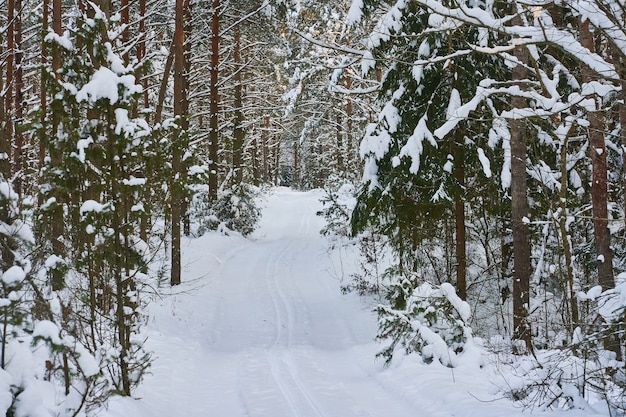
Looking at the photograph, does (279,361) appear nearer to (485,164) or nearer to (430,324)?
(430,324)

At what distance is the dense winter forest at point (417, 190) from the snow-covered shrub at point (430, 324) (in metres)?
0.03

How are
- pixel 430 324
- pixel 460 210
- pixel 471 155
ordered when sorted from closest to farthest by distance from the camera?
pixel 430 324
pixel 471 155
pixel 460 210

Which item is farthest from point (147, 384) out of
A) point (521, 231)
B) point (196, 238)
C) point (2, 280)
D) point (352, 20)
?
point (196, 238)

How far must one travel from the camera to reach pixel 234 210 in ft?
72.7

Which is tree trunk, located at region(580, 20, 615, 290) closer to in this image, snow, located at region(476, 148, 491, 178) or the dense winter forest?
the dense winter forest

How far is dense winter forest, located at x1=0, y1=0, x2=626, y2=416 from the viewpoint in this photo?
4.56 meters

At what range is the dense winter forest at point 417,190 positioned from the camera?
4562 mm

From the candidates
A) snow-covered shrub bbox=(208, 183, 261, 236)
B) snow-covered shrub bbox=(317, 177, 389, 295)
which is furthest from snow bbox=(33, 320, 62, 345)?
snow-covered shrub bbox=(208, 183, 261, 236)

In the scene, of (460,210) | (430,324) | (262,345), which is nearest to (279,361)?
(262,345)

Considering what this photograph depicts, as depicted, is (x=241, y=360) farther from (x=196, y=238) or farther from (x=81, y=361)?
(x=196, y=238)

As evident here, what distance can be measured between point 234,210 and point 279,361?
44.8 feet

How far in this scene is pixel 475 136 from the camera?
1001 centimetres

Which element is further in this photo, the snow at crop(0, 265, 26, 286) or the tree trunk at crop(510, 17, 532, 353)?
the tree trunk at crop(510, 17, 532, 353)

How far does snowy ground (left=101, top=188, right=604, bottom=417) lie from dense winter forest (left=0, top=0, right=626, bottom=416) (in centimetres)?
47
